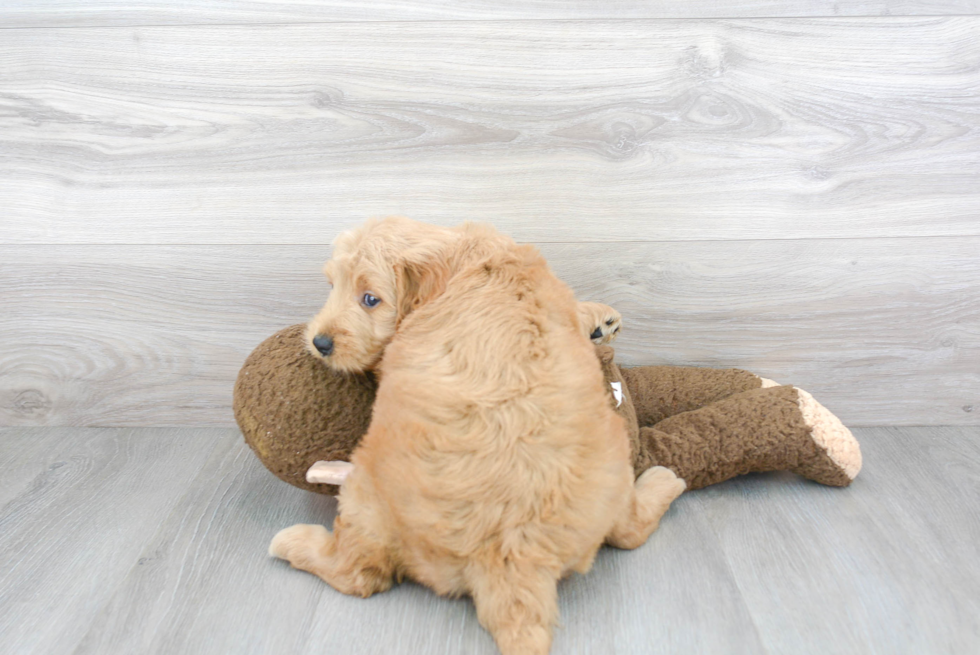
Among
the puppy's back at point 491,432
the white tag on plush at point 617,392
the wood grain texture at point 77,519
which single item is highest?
the puppy's back at point 491,432

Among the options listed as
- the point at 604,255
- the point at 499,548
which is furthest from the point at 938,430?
the point at 499,548

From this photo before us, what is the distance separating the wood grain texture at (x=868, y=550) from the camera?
2.75 ft

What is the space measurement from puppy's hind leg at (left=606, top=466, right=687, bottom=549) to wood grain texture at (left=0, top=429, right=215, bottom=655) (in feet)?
2.32

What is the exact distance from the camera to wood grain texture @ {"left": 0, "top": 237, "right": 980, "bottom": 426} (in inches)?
Answer: 49.1

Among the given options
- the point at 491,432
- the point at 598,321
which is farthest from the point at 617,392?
the point at 491,432

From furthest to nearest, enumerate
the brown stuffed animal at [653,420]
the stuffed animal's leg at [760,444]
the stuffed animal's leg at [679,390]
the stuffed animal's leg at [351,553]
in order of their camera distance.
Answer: the stuffed animal's leg at [679,390] → the stuffed animal's leg at [760,444] → the brown stuffed animal at [653,420] → the stuffed animal's leg at [351,553]

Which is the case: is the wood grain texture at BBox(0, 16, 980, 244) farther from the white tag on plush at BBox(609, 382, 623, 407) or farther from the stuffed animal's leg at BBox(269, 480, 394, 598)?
the stuffed animal's leg at BBox(269, 480, 394, 598)

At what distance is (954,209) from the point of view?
122 cm

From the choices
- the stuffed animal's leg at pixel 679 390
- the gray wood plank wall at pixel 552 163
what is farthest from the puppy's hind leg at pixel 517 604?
the gray wood plank wall at pixel 552 163

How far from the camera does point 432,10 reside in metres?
1.15

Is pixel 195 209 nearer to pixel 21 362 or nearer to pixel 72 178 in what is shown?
pixel 72 178

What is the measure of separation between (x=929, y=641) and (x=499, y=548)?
53cm

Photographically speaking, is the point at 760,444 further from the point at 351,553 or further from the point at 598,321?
the point at 351,553

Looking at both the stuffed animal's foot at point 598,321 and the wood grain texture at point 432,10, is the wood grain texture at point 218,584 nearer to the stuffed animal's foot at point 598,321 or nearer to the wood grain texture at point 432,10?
the stuffed animal's foot at point 598,321
